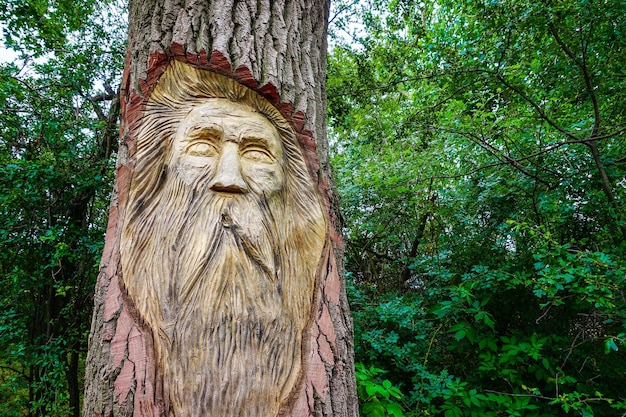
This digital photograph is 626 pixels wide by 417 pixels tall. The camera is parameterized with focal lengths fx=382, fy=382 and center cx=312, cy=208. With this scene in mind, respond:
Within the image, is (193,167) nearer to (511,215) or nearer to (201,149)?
(201,149)

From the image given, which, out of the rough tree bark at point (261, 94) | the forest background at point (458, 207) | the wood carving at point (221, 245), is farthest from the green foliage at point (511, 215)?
the wood carving at point (221, 245)

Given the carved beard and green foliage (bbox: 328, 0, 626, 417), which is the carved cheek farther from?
green foliage (bbox: 328, 0, 626, 417)

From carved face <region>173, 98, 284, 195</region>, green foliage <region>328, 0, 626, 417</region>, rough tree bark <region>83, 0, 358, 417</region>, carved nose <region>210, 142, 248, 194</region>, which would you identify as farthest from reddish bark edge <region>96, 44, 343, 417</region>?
green foliage <region>328, 0, 626, 417</region>

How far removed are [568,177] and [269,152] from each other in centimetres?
222

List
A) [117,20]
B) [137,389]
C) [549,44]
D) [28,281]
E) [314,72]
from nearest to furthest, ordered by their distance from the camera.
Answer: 1. [137,389]
2. [314,72]
3. [549,44]
4. [28,281]
5. [117,20]

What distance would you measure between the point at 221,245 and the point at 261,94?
1.84 ft

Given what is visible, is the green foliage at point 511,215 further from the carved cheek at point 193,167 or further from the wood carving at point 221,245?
the carved cheek at point 193,167

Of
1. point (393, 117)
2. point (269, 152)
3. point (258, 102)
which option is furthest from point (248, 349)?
point (393, 117)

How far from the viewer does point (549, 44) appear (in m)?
2.71

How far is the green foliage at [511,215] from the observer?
7.34 feet

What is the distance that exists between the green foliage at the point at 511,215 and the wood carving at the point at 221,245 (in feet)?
4.59

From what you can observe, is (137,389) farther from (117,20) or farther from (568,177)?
(117,20)

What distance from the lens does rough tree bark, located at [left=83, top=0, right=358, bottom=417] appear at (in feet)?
3.40

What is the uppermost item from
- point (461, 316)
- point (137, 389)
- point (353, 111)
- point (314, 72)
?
point (353, 111)
